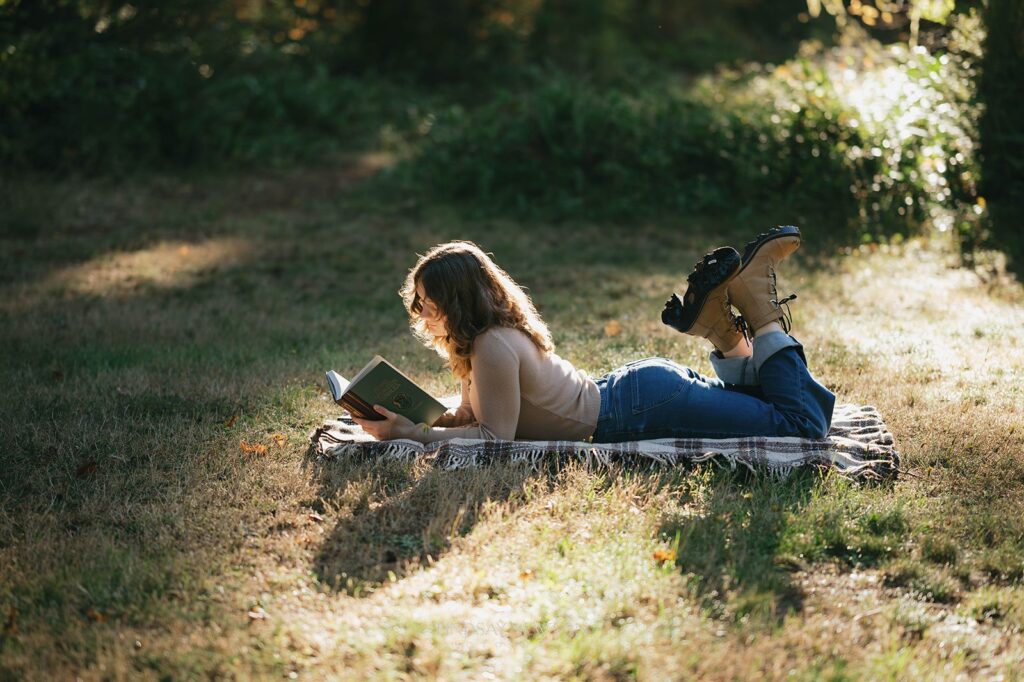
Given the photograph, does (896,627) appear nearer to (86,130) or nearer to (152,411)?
(152,411)

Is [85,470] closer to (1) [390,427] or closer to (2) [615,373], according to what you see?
(1) [390,427]

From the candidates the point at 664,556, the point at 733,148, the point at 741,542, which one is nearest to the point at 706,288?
the point at 741,542

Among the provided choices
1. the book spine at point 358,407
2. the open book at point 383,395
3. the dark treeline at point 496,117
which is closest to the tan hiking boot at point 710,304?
the open book at point 383,395

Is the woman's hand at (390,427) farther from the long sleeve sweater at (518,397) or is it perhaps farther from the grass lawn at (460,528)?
the grass lawn at (460,528)

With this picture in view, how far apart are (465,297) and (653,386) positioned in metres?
0.99

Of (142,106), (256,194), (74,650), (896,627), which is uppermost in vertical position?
(896,627)

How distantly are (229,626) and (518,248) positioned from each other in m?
6.26

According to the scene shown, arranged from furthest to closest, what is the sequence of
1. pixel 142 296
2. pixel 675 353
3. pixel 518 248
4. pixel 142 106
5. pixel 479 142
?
pixel 142 106 → pixel 479 142 → pixel 518 248 → pixel 142 296 → pixel 675 353

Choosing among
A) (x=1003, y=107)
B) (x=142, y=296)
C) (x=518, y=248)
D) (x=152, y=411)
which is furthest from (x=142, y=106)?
(x=1003, y=107)

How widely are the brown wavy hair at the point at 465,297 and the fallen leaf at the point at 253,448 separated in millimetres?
1036

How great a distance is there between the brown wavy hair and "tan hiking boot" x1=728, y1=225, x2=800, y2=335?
1.02 meters

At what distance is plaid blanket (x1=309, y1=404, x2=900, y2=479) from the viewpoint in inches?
173

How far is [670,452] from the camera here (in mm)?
4484

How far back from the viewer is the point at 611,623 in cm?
326
